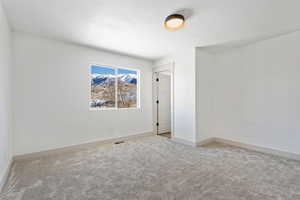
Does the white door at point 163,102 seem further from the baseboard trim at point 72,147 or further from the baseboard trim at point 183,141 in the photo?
the baseboard trim at point 183,141

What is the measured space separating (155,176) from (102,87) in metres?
2.69

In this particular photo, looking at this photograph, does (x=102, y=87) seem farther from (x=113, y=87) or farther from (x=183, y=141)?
(x=183, y=141)

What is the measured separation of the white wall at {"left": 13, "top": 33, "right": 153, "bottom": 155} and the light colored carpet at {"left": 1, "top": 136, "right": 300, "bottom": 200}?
16.9 inches

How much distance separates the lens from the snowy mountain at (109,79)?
385cm

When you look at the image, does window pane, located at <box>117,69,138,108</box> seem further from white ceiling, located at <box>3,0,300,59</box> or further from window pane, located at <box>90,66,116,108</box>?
white ceiling, located at <box>3,0,300,59</box>

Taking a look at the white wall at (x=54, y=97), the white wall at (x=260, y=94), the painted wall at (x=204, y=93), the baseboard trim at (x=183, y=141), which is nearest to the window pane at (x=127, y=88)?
the white wall at (x=54, y=97)

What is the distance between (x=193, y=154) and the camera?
3.09m

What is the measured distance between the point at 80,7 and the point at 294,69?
3.91 metres

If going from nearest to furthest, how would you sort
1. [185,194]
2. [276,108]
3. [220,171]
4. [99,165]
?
[185,194] < [220,171] < [99,165] < [276,108]

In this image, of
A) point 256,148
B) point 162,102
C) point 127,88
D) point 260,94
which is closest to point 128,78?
point 127,88

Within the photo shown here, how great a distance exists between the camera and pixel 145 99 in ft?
15.5

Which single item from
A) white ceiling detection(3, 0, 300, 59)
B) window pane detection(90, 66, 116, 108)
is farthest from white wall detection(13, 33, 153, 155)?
white ceiling detection(3, 0, 300, 59)

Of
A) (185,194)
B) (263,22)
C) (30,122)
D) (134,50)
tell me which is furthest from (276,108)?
(30,122)

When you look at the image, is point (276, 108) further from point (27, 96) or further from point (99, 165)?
point (27, 96)
